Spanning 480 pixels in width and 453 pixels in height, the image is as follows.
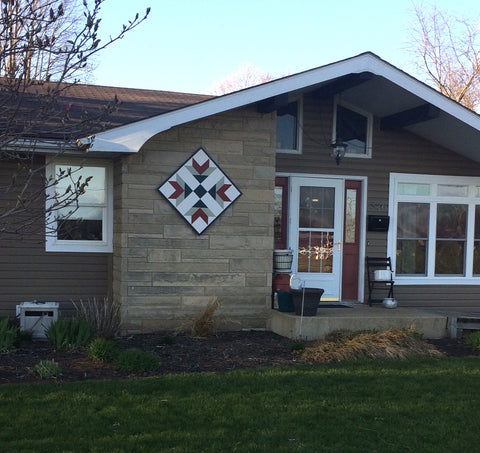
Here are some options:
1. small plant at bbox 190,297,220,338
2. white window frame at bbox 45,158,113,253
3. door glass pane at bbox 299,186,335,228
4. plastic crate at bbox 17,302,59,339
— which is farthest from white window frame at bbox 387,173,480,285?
plastic crate at bbox 17,302,59,339

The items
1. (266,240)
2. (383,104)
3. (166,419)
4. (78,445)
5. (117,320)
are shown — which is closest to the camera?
(78,445)

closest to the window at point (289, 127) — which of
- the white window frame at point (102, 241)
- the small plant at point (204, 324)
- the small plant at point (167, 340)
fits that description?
the white window frame at point (102, 241)

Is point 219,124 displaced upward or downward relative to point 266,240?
upward

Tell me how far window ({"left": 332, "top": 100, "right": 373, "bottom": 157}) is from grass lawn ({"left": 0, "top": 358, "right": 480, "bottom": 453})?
4724mm

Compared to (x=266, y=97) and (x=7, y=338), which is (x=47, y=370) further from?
(x=266, y=97)

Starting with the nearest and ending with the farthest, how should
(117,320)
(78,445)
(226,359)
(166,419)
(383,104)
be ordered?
(78,445)
(166,419)
(226,359)
(117,320)
(383,104)

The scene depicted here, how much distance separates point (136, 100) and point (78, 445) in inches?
301

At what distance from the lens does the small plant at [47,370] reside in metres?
5.62

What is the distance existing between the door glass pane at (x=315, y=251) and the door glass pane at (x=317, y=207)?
6.6 inches

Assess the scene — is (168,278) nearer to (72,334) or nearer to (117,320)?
(117,320)

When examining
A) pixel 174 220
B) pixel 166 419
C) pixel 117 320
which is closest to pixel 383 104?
pixel 174 220

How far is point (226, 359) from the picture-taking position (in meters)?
6.64

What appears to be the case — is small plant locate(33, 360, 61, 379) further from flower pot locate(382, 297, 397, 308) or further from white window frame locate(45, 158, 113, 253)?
flower pot locate(382, 297, 397, 308)

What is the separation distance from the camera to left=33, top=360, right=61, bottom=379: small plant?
562 centimetres
